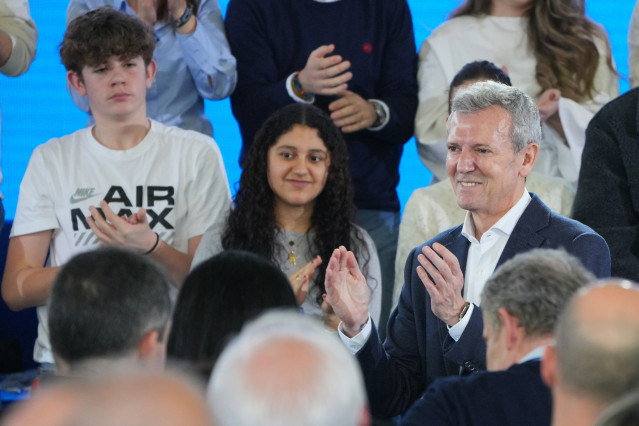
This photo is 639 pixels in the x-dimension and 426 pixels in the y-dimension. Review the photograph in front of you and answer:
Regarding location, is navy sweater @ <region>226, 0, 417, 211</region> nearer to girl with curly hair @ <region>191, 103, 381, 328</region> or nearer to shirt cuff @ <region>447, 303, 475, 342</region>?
girl with curly hair @ <region>191, 103, 381, 328</region>

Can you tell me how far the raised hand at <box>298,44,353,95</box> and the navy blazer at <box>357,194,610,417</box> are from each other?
1.11 meters

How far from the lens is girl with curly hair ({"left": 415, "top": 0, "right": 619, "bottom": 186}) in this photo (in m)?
4.23

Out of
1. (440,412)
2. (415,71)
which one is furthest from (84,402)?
(415,71)

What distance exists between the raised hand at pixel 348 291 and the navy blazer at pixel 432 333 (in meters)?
0.07

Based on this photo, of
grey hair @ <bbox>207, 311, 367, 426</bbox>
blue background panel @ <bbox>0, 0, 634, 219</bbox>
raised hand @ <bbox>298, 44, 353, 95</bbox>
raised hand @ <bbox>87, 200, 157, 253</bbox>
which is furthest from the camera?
blue background panel @ <bbox>0, 0, 634, 219</bbox>

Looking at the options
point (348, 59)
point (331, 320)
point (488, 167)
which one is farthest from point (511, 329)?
point (348, 59)

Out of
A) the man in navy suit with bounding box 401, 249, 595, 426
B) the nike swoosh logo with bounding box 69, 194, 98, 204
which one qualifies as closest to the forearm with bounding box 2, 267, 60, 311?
Answer: the nike swoosh logo with bounding box 69, 194, 98, 204

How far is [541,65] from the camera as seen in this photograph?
13.9ft

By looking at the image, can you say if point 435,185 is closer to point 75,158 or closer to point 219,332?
point 75,158

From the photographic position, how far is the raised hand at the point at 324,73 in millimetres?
4035

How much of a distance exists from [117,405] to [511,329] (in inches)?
50.2

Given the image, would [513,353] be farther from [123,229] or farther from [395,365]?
[123,229]

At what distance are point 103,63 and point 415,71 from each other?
55.7 inches

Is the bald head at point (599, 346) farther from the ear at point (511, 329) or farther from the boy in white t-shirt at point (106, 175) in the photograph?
the boy in white t-shirt at point (106, 175)
